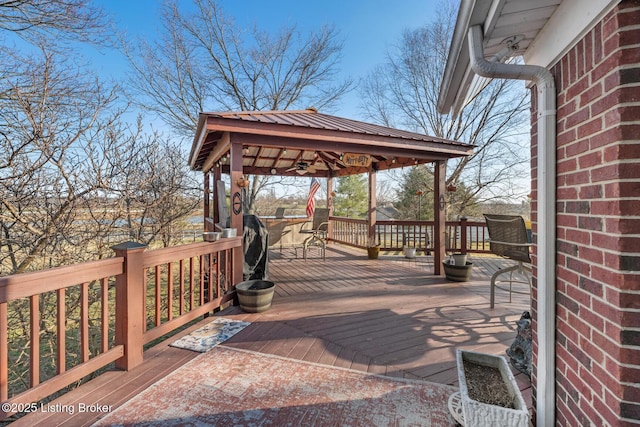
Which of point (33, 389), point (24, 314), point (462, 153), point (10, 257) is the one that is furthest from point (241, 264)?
point (462, 153)

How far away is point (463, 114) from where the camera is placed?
11.5 metres

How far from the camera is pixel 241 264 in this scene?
3.87m

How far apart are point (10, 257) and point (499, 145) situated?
44.6 feet

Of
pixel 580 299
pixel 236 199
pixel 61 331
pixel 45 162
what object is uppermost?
pixel 45 162

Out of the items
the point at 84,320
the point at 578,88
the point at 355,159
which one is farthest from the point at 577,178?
the point at 355,159

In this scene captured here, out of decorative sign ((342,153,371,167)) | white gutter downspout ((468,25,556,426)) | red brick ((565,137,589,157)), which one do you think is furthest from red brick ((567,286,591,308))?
decorative sign ((342,153,371,167))

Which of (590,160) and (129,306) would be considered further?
(129,306)

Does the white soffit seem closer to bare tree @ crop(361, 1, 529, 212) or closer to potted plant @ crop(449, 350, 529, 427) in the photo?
potted plant @ crop(449, 350, 529, 427)

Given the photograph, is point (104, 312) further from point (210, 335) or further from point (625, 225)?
point (625, 225)

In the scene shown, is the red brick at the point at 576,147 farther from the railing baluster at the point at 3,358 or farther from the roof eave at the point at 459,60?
the railing baluster at the point at 3,358

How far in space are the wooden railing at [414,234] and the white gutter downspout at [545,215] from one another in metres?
5.10

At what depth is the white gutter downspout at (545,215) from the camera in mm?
1437

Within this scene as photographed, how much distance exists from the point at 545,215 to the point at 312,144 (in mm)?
3291

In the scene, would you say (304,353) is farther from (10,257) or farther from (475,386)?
(10,257)
